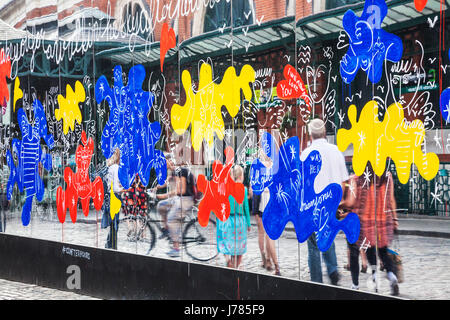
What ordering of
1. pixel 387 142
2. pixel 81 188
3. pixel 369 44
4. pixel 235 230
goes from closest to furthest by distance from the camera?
pixel 387 142
pixel 369 44
pixel 235 230
pixel 81 188

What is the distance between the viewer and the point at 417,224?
5.15m

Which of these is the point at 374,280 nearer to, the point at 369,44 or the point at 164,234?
the point at 369,44

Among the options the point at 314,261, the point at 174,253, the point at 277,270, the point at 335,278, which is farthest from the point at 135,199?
the point at 335,278

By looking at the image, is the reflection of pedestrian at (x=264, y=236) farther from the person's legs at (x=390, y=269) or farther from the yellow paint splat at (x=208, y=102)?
the person's legs at (x=390, y=269)

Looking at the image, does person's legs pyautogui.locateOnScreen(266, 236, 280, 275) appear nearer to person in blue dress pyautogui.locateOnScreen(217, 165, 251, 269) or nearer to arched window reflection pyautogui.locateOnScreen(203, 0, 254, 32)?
person in blue dress pyautogui.locateOnScreen(217, 165, 251, 269)

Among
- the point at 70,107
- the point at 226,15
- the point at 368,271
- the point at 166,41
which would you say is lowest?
the point at 368,271

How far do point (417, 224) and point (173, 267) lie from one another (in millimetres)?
3244

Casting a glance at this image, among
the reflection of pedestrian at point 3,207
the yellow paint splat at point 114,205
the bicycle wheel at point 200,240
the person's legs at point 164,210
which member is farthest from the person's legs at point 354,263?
the reflection of pedestrian at point 3,207

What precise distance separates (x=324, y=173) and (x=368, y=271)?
935mm

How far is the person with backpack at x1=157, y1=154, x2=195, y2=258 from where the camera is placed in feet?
24.4

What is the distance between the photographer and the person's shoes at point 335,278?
5.80m

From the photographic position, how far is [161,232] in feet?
25.6
